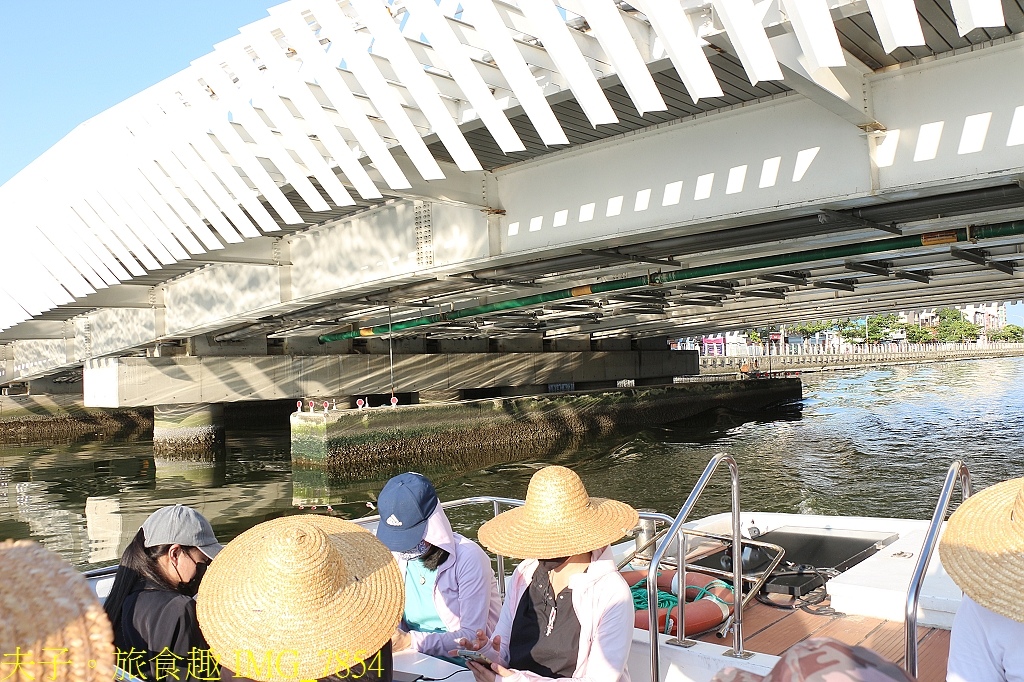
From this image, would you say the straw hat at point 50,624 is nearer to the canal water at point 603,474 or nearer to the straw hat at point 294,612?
the straw hat at point 294,612

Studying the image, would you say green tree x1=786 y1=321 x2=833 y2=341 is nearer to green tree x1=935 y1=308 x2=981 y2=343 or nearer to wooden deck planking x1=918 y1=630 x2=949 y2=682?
green tree x1=935 y1=308 x2=981 y2=343

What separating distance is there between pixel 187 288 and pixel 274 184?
9844 millimetres

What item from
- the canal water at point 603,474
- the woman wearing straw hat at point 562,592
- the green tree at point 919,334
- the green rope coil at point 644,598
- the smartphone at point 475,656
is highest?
the green tree at point 919,334

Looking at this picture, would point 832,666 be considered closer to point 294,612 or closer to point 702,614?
point 294,612

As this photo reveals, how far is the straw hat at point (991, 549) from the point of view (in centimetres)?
221

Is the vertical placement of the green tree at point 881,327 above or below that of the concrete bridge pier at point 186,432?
above

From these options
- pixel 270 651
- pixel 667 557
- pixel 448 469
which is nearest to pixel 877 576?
pixel 667 557

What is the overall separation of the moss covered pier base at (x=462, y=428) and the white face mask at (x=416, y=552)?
16461 mm

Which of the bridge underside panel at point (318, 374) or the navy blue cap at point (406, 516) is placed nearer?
the navy blue cap at point (406, 516)

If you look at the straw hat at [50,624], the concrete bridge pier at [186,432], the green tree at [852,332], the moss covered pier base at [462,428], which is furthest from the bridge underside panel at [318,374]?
the green tree at [852,332]

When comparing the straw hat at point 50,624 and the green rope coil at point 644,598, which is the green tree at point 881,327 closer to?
the green rope coil at point 644,598

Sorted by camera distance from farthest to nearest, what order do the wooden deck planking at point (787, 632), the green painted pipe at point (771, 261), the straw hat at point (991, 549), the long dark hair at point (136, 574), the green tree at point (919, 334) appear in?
1. the green tree at point (919, 334)
2. the green painted pipe at point (771, 261)
3. the wooden deck planking at point (787, 632)
4. the long dark hair at point (136, 574)
5. the straw hat at point (991, 549)

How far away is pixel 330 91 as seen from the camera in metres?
8.29

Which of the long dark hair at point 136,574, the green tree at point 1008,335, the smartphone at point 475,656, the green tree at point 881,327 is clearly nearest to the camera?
the long dark hair at point 136,574
